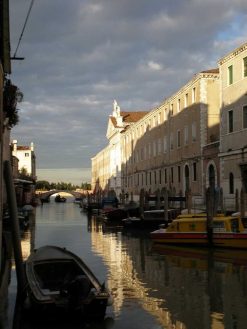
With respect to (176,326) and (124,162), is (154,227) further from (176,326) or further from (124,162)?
(124,162)

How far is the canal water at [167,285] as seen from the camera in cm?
1097

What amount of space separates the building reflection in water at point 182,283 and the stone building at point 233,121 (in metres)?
11.3

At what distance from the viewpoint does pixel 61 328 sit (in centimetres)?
1023

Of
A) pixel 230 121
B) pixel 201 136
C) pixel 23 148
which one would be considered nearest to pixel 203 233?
pixel 230 121

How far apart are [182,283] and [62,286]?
597 centimetres

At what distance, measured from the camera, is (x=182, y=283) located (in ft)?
Result: 51.3

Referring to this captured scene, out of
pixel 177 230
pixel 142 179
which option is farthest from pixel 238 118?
pixel 142 179

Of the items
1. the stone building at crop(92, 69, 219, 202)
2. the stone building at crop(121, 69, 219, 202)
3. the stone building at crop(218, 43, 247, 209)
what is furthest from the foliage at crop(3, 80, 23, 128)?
the stone building at crop(92, 69, 219, 202)

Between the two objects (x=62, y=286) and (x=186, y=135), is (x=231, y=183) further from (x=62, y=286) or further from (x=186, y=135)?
(x=62, y=286)

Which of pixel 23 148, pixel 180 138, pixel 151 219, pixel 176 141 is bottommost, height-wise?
pixel 151 219

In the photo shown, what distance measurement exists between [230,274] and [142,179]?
4800 centimetres

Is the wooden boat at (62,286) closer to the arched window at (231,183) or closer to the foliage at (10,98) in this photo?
the foliage at (10,98)

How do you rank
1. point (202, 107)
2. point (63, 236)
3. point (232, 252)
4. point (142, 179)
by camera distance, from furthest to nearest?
point (142, 179) → point (202, 107) → point (63, 236) → point (232, 252)

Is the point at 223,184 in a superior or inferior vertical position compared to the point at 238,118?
inferior
